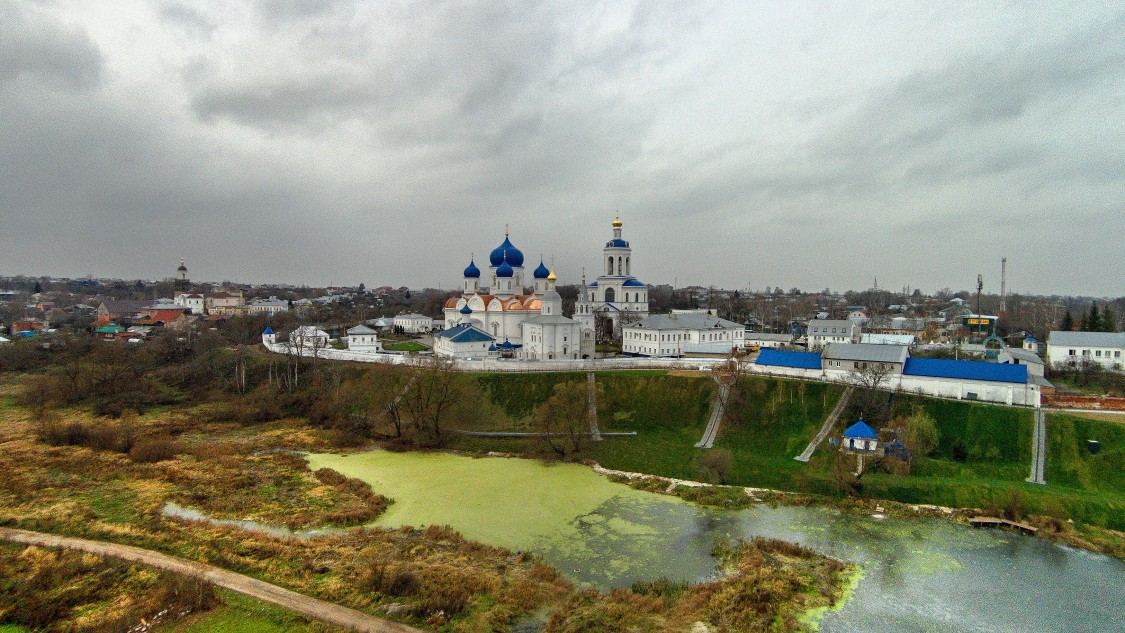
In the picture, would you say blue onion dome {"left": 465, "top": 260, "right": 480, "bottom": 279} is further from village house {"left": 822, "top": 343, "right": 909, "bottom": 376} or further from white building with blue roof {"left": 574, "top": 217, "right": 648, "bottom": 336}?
village house {"left": 822, "top": 343, "right": 909, "bottom": 376}

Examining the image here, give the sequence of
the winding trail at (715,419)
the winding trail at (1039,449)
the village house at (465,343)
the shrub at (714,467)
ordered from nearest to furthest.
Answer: the winding trail at (1039,449)
the shrub at (714,467)
the winding trail at (715,419)
the village house at (465,343)

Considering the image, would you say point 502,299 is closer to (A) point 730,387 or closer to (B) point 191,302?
(A) point 730,387

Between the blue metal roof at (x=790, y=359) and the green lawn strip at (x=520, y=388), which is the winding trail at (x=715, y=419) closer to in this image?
the blue metal roof at (x=790, y=359)

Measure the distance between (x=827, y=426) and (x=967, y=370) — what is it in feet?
24.8

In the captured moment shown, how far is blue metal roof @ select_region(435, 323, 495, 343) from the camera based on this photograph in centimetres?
4306

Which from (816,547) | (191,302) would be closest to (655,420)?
(816,547)

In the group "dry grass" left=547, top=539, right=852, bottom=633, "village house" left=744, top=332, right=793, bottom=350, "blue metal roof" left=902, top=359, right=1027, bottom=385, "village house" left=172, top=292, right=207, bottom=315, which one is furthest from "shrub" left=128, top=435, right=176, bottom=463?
"village house" left=172, top=292, right=207, bottom=315

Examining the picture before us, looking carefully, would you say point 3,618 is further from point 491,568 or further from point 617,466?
point 617,466

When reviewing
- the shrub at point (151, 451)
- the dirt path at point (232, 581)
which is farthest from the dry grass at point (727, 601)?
the shrub at point (151, 451)

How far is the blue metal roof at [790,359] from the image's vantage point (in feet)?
107

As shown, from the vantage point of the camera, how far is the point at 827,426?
89.8 feet

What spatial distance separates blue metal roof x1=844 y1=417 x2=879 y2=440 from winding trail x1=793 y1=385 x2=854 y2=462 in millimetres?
1681

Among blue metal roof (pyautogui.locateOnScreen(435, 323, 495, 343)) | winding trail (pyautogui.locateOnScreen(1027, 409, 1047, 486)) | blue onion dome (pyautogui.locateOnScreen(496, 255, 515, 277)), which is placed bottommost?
winding trail (pyautogui.locateOnScreen(1027, 409, 1047, 486))

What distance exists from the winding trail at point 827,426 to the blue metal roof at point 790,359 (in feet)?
9.73
